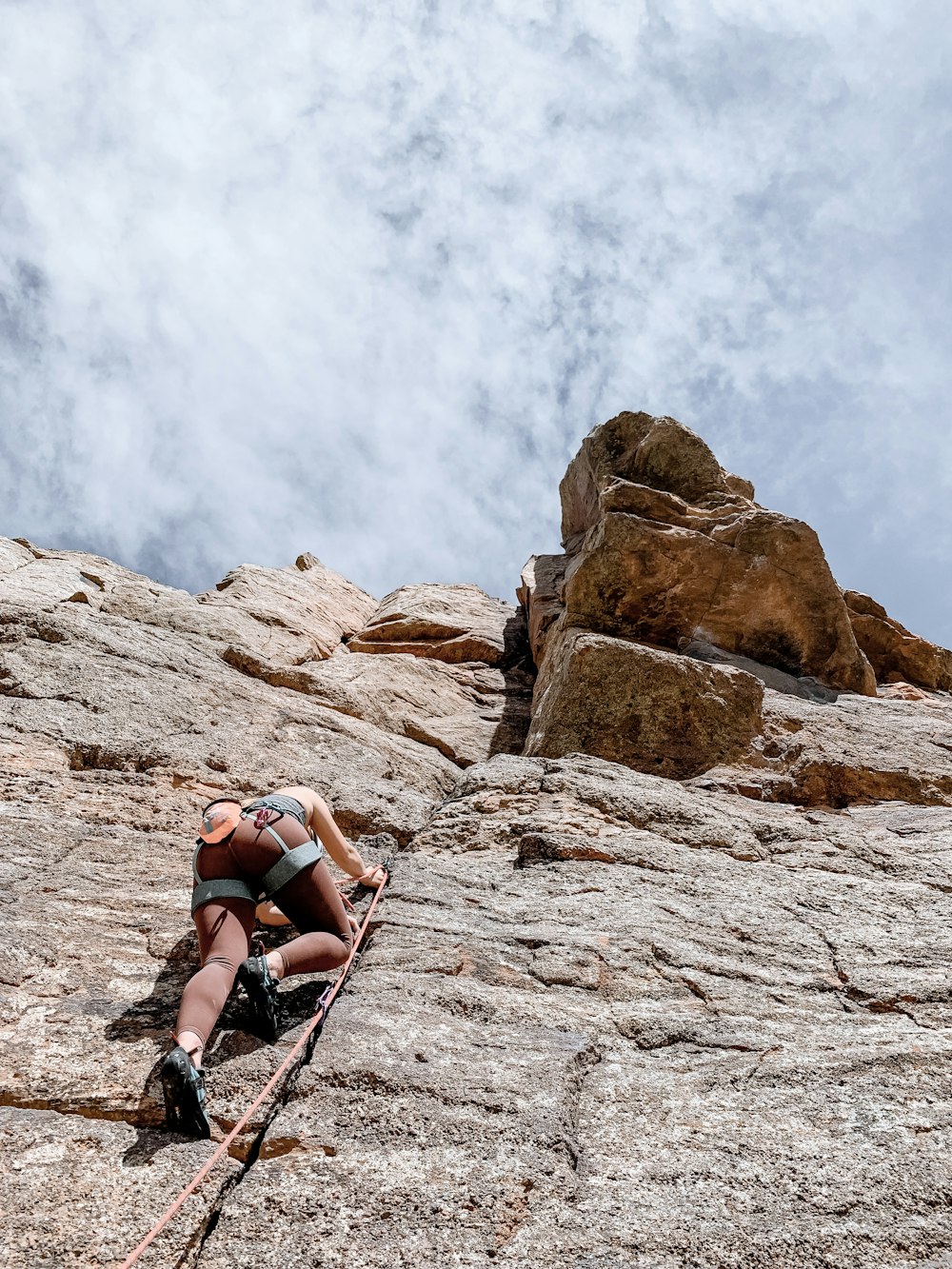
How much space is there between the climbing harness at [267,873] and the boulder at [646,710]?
5044 mm

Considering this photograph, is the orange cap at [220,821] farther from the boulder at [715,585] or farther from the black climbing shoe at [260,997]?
the boulder at [715,585]

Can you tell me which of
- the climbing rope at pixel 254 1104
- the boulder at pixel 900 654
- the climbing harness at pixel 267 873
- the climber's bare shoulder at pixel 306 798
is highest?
the boulder at pixel 900 654

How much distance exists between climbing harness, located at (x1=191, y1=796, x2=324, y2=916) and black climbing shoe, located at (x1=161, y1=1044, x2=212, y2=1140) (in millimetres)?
959

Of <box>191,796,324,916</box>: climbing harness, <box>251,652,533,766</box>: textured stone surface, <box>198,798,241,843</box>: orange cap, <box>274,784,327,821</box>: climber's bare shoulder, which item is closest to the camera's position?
<box>191,796,324,916</box>: climbing harness

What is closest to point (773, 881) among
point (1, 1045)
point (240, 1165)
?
point (240, 1165)

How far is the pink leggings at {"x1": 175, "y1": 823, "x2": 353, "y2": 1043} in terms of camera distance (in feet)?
12.1

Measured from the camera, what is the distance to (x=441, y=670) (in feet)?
42.8

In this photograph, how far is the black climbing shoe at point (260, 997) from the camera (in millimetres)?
3955

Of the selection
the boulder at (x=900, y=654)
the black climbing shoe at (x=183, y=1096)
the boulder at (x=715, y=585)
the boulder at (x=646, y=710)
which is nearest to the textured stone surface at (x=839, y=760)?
the boulder at (x=646, y=710)

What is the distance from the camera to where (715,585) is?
12.1 metres

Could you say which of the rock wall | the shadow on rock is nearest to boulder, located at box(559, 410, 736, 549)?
the shadow on rock

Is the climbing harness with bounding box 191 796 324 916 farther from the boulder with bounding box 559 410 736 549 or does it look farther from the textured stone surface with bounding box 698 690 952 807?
the boulder with bounding box 559 410 736 549

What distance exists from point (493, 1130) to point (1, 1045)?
7.02ft

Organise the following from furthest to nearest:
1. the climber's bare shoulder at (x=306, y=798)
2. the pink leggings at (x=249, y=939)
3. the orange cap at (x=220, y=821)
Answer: the climber's bare shoulder at (x=306, y=798)
the orange cap at (x=220, y=821)
the pink leggings at (x=249, y=939)
